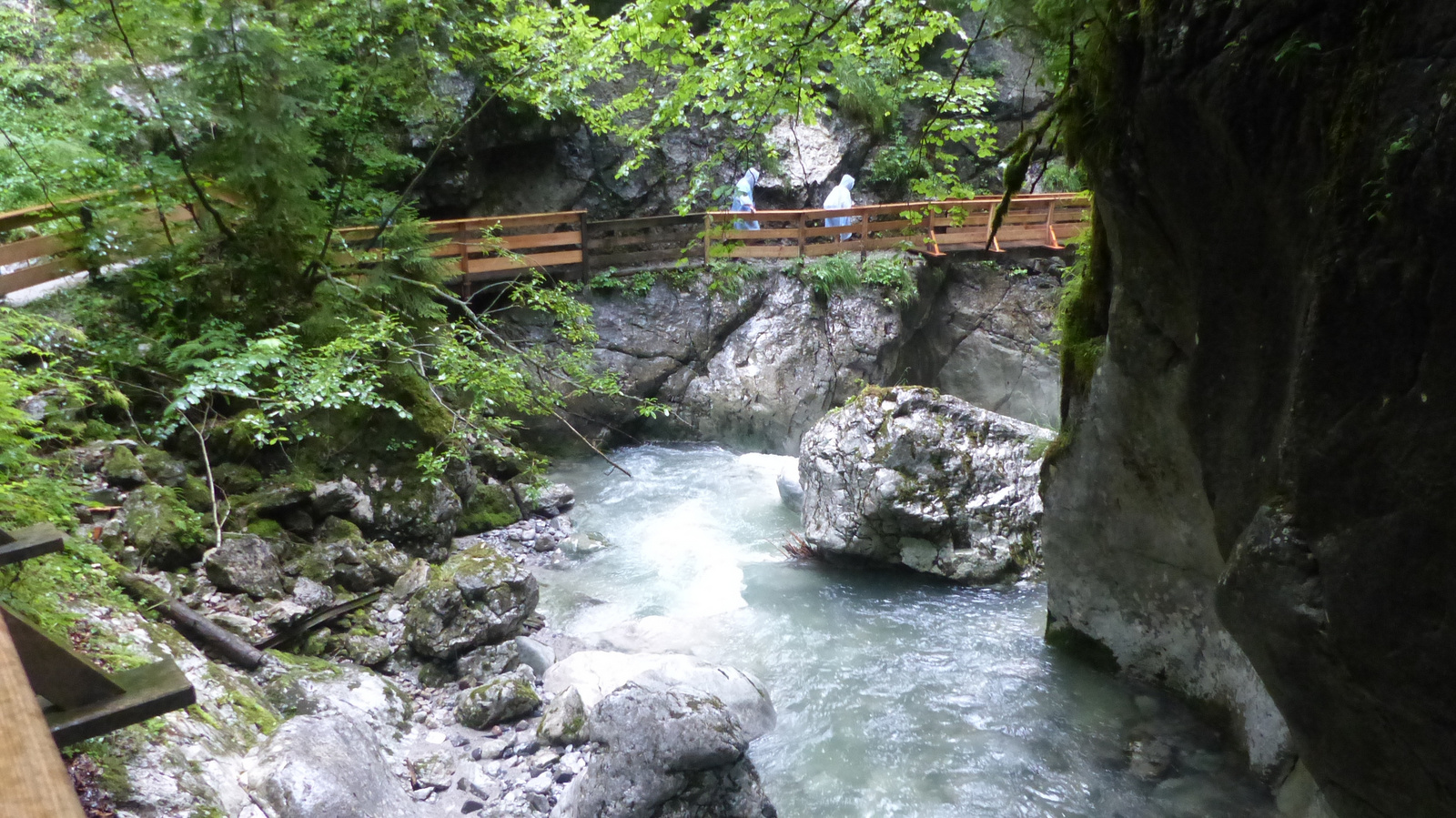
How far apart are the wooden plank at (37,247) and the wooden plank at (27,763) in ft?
29.0

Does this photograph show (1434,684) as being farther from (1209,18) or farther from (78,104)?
(78,104)

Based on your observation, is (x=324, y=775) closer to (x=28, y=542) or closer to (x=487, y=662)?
(x=487, y=662)

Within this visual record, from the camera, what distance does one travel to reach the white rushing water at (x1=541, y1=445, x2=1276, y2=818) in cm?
505

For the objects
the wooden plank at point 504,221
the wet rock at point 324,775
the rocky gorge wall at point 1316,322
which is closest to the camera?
the rocky gorge wall at point 1316,322

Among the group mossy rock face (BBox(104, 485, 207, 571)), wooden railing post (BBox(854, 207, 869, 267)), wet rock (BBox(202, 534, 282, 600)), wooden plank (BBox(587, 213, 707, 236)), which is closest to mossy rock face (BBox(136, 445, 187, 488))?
mossy rock face (BBox(104, 485, 207, 571))

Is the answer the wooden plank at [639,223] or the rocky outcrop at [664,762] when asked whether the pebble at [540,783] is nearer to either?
the rocky outcrop at [664,762]

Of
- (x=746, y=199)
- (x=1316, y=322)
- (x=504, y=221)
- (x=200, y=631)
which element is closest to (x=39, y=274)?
(x=200, y=631)

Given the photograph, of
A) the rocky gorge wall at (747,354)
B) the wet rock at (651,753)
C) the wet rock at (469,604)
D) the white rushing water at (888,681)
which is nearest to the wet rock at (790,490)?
the white rushing water at (888,681)

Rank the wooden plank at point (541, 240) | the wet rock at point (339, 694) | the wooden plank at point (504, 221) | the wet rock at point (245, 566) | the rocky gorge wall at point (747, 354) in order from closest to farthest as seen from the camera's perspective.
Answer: the wet rock at point (339, 694) → the wet rock at point (245, 566) → the wooden plank at point (504, 221) → the wooden plank at point (541, 240) → the rocky gorge wall at point (747, 354)

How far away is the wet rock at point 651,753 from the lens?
15.2 ft

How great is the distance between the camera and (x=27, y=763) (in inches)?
29.7

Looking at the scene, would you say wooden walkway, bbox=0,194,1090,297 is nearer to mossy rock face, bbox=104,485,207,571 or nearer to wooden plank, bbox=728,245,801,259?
wooden plank, bbox=728,245,801,259

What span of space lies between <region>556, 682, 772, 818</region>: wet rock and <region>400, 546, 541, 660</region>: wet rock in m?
2.21

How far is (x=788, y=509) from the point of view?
10.4m
